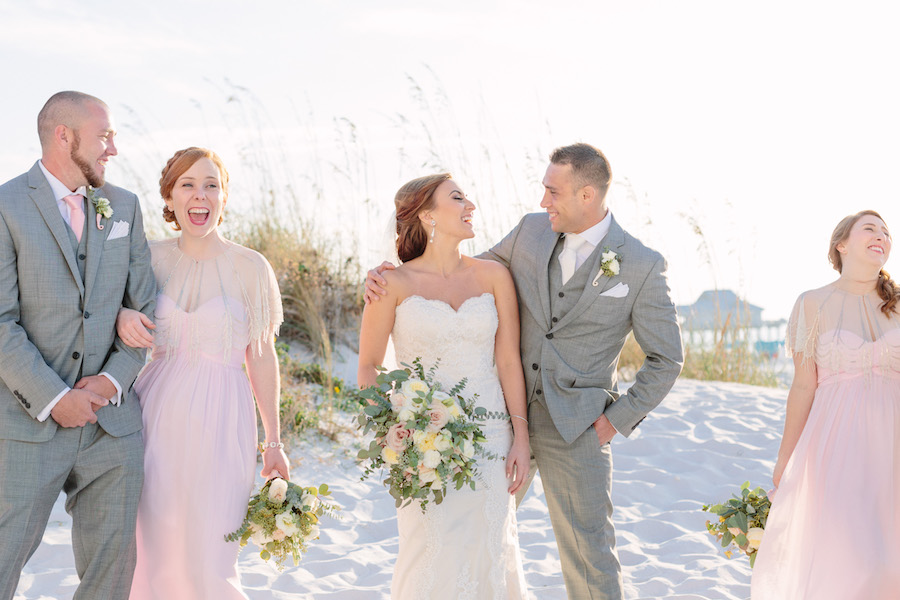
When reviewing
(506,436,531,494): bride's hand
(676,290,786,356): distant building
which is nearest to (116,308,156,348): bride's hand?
(506,436,531,494): bride's hand

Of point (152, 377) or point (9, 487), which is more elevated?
point (152, 377)

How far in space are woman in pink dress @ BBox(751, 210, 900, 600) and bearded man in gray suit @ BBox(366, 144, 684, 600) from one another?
0.66 metres

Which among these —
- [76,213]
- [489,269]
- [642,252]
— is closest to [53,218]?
[76,213]

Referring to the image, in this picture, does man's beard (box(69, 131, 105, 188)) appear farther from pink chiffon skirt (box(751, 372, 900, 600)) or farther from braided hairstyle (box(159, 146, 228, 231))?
pink chiffon skirt (box(751, 372, 900, 600))

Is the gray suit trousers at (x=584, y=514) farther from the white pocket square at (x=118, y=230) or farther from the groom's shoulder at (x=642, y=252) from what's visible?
the white pocket square at (x=118, y=230)

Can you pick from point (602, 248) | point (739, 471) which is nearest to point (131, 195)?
point (602, 248)

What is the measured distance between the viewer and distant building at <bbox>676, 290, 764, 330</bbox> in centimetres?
982

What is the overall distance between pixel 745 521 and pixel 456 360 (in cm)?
159

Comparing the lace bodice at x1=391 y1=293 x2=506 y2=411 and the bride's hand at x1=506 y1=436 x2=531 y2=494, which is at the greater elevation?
the lace bodice at x1=391 y1=293 x2=506 y2=411

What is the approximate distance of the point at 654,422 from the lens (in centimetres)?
860

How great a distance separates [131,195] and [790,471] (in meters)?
3.28

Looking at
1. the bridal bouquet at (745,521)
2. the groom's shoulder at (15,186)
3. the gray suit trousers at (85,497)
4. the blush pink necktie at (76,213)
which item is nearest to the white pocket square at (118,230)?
the blush pink necktie at (76,213)

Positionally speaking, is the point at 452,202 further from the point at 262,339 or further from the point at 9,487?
the point at 9,487

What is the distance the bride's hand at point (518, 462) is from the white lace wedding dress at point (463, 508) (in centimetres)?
3
